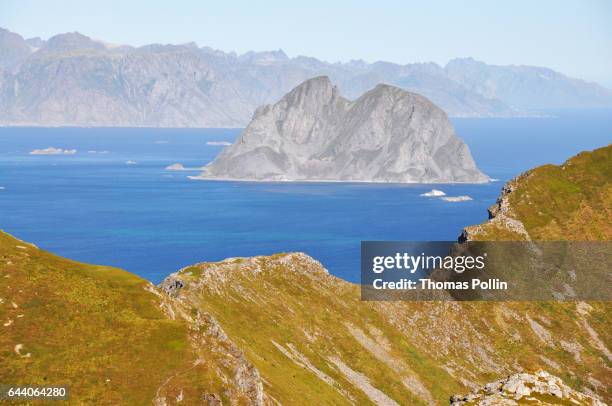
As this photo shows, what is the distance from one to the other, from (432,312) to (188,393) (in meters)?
73.6

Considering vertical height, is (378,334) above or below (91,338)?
below

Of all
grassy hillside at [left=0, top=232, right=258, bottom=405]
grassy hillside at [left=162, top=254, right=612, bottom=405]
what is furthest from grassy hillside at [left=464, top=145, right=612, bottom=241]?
grassy hillside at [left=0, top=232, right=258, bottom=405]

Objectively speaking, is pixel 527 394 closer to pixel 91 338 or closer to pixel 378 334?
pixel 91 338

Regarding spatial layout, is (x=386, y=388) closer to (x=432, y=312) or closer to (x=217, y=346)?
(x=432, y=312)

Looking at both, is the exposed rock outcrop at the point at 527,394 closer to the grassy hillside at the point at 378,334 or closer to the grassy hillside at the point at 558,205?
the grassy hillside at the point at 378,334

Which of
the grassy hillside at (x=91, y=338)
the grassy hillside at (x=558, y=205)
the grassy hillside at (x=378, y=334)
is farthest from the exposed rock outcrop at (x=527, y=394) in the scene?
the grassy hillside at (x=558, y=205)

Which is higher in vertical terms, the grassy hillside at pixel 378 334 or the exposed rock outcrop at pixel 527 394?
the exposed rock outcrop at pixel 527 394

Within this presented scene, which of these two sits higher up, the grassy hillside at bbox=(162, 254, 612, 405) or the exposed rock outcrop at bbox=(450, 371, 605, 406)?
the exposed rock outcrop at bbox=(450, 371, 605, 406)

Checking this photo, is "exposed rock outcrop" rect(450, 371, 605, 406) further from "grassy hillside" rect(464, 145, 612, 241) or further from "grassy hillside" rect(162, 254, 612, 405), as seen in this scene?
"grassy hillside" rect(464, 145, 612, 241)

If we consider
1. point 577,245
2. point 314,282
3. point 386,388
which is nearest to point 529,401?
point 386,388

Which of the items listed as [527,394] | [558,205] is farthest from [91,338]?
[558,205]

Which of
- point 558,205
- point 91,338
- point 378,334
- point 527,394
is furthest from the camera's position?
point 558,205

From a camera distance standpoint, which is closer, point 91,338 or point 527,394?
point 527,394

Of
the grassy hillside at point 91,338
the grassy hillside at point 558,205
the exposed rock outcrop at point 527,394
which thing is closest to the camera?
the exposed rock outcrop at point 527,394
